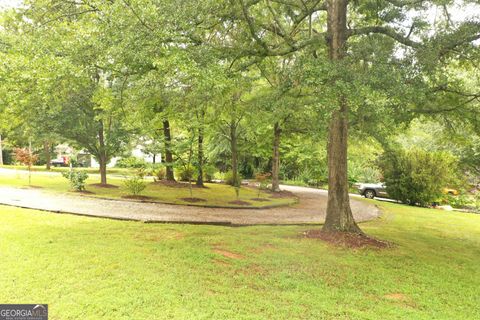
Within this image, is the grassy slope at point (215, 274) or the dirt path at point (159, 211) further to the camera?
the dirt path at point (159, 211)

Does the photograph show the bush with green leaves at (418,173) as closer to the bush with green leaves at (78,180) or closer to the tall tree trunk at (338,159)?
the tall tree trunk at (338,159)

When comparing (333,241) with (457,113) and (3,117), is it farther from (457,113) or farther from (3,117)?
(3,117)

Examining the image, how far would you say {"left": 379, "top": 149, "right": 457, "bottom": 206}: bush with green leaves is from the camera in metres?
19.5

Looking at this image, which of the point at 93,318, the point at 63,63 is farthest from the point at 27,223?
the point at 93,318

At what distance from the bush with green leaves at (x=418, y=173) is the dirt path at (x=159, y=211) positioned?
5.70 metres

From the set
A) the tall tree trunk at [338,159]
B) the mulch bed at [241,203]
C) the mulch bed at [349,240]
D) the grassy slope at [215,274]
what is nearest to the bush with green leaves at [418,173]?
the mulch bed at [241,203]

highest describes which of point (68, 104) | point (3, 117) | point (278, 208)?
point (68, 104)

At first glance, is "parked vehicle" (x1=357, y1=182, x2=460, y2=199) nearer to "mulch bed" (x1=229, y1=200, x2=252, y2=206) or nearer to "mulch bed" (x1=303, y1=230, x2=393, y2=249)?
"mulch bed" (x1=229, y1=200, x2=252, y2=206)

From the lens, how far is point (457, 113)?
8766 millimetres

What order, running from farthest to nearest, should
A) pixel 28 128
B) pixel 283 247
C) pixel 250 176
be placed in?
pixel 250 176 < pixel 28 128 < pixel 283 247

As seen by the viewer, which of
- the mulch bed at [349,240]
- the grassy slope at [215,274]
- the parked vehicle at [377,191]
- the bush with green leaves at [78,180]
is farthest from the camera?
the parked vehicle at [377,191]

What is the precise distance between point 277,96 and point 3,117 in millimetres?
8781

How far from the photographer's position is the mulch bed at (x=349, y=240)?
8453 mm

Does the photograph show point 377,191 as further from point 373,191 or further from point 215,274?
point 215,274
